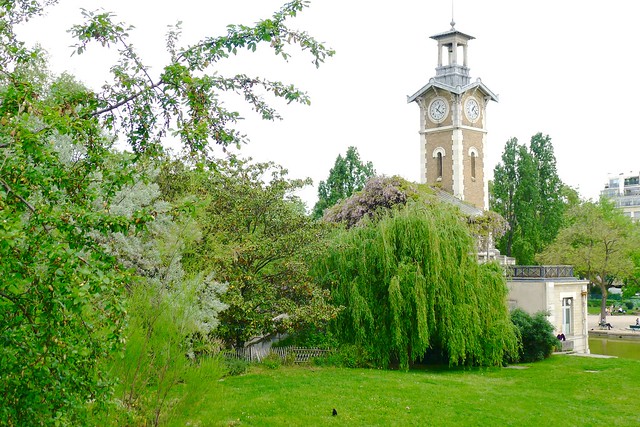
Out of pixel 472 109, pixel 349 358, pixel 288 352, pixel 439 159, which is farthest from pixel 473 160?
pixel 288 352

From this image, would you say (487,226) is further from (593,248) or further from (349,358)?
(593,248)

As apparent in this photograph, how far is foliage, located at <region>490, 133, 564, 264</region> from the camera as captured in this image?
45625 millimetres

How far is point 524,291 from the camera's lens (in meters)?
29.3

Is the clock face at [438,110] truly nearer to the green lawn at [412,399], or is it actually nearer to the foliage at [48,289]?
the green lawn at [412,399]

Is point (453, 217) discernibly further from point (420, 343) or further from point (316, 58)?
point (316, 58)

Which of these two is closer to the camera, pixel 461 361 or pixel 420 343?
pixel 420 343

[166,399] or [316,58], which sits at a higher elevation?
[316,58]

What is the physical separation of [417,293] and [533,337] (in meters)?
6.43

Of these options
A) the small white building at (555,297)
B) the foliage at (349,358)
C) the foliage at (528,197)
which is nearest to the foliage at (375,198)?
the small white building at (555,297)

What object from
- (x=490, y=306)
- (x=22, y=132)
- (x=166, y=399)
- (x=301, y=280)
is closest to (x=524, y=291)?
(x=490, y=306)

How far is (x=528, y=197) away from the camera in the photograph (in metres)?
46.2

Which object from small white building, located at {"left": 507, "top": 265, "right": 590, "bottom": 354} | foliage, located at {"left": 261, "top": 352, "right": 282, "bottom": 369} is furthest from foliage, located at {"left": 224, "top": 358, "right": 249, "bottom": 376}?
small white building, located at {"left": 507, "top": 265, "right": 590, "bottom": 354}

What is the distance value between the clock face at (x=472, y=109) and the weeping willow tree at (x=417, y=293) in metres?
20.4

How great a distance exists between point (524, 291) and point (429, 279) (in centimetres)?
1117
